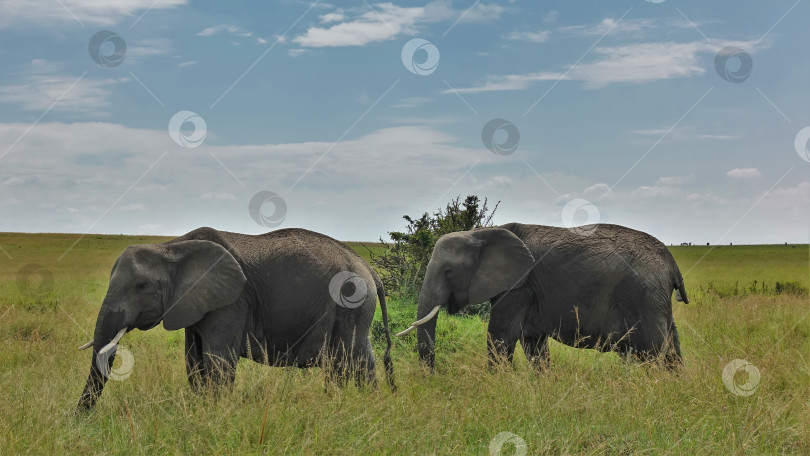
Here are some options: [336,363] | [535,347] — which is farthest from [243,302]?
[535,347]

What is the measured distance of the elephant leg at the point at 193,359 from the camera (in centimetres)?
852

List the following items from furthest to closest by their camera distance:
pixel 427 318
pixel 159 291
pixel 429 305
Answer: pixel 429 305 → pixel 427 318 → pixel 159 291

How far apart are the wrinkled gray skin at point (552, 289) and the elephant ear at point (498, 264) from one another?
1 cm

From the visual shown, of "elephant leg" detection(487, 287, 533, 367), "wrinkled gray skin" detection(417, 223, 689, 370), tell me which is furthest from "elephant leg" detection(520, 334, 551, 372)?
"elephant leg" detection(487, 287, 533, 367)

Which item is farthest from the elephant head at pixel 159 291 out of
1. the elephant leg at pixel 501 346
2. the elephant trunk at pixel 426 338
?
the elephant leg at pixel 501 346

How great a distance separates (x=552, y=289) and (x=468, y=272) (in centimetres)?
124

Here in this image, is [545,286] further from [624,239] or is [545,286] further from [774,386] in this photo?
[774,386]

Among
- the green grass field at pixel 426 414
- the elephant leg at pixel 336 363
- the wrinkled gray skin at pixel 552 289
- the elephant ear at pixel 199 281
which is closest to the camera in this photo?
the green grass field at pixel 426 414

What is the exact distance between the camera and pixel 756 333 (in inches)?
586

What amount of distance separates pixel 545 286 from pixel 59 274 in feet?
110

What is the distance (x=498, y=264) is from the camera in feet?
33.3

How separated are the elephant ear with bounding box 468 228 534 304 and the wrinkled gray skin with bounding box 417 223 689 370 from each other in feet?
0.04

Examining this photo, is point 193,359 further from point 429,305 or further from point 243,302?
point 429,305

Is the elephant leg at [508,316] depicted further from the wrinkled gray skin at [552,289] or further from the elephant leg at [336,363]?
the elephant leg at [336,363]
